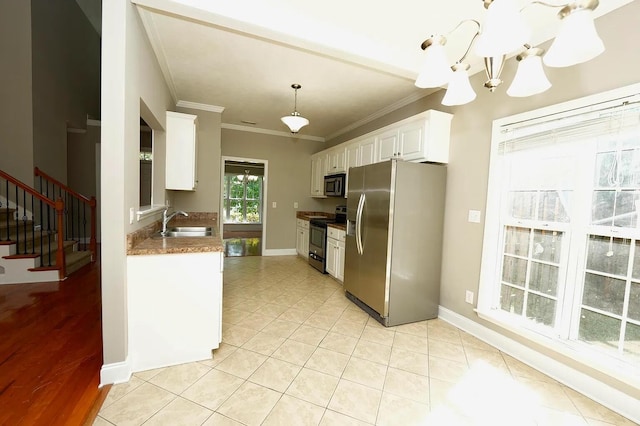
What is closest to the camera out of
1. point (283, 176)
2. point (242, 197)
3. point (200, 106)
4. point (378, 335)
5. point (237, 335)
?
point (237, 335)

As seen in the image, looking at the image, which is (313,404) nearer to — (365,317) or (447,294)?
(365,317)

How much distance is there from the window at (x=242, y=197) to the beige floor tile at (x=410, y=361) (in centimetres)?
746

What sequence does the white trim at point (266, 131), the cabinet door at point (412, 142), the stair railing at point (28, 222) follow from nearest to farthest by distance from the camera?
the cabinet door at point (412, 142) < the stair railing at point (28, 222) < the white trim at point (266, 131)

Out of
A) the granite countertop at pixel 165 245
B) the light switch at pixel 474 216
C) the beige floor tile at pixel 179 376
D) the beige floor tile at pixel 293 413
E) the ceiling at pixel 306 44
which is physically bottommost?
the beige floor tile at pixel 179 376

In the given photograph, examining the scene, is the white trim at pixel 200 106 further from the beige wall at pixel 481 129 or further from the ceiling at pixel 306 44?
the beige wall at pixel 481 129

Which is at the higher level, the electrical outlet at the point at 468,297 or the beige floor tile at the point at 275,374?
the electrical outlet at the point at 468,297

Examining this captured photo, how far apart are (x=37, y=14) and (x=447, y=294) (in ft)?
23.1

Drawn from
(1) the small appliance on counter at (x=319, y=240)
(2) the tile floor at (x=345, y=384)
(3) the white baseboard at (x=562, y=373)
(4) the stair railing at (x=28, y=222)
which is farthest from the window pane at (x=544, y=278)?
(4) the stair railing at (x=28, y=222)

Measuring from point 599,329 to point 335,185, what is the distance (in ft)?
11.5

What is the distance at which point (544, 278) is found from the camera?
2.18 metres

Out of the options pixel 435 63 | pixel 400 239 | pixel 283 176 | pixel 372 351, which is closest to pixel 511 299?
pixel 400 239

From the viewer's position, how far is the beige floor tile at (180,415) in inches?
58.7

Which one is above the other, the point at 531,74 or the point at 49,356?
the point at 531,74

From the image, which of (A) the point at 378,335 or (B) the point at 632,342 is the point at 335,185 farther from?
(B) the point at 632,342
